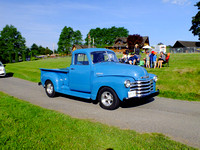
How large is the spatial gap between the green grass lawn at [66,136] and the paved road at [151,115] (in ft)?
1.53

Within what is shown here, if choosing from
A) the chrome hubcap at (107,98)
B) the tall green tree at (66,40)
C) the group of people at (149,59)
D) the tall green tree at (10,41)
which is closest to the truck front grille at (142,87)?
the chrome hubcap at (107,98)

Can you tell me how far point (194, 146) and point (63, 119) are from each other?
331 centimetres

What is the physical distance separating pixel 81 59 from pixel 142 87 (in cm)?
278

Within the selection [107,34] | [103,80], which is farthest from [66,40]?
A: [103,80]

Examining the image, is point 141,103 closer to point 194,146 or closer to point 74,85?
point 74,85

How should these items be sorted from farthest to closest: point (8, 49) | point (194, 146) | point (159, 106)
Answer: point (8, 49) < point (159, 106) < point (194, 146)

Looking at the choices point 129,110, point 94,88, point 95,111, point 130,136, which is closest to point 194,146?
point 130,136

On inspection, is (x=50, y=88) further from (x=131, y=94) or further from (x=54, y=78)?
(x=131, y=94)

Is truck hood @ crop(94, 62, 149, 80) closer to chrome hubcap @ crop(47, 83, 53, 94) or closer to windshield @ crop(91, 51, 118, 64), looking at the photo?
windshield @ crop(91, 51, 118, 64)

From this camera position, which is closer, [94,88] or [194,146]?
[194,146]

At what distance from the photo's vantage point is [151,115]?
5.61 m

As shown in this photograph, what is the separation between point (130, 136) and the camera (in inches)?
158

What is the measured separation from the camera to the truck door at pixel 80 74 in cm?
688

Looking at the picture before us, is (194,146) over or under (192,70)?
under
